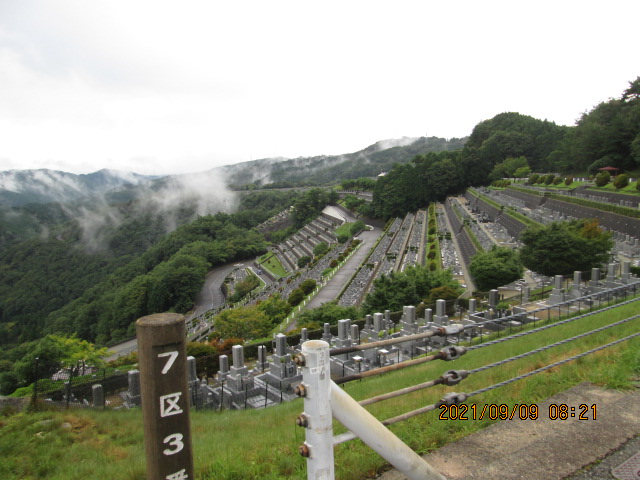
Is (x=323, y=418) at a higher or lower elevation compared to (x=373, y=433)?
higher

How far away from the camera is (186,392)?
1997 millimetres

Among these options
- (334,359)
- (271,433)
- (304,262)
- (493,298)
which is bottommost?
(304,262)

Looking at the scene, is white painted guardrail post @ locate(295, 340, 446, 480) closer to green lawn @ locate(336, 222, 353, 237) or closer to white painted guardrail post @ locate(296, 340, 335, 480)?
white painted guardrail post @ locate(296, 340, 335, 480)

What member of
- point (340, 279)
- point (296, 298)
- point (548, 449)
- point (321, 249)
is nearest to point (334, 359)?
point (548, 449)

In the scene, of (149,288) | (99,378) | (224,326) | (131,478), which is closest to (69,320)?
(149,288)

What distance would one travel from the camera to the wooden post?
1.87 meters

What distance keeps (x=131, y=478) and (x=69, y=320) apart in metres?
54.2

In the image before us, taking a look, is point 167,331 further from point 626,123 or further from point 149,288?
point 149,288

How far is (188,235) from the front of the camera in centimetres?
7000

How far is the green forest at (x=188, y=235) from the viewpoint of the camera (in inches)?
1532

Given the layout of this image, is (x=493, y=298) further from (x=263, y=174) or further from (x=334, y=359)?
(x=263, y=174)

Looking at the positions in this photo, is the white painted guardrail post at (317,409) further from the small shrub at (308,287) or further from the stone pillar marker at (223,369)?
the small shrub at (308,287)
